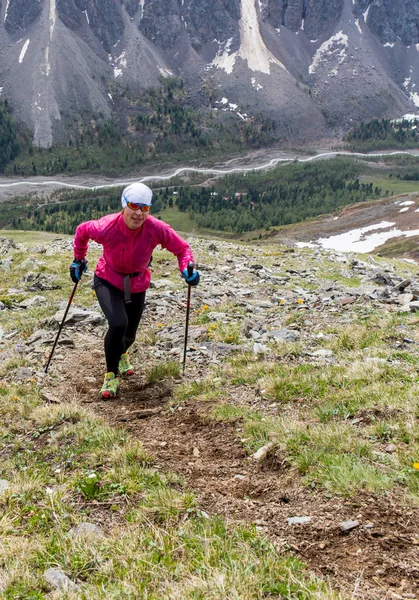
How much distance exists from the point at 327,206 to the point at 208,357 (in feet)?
585

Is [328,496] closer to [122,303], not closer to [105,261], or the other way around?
[122,303]

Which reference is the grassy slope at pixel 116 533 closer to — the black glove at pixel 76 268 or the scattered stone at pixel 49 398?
the scattered stone at pixel 49 398

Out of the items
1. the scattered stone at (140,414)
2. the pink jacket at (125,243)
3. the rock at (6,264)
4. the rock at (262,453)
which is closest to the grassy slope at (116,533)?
the scattered stone at (140,414)

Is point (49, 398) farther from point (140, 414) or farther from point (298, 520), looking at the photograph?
point (298, 520)

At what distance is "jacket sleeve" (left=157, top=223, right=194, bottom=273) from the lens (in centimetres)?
875

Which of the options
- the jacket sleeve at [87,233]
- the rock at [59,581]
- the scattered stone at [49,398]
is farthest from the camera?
the jacket sleeve at [87,233]

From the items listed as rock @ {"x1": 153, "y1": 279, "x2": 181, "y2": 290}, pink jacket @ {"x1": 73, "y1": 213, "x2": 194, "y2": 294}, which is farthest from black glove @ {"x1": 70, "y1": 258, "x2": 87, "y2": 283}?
rock @ {"x1": 153, "y1": 279, "x2": 181, "y2": 290}

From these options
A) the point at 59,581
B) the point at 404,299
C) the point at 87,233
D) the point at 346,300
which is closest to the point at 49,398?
the point at 87,233

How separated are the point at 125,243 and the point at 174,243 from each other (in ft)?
3.51

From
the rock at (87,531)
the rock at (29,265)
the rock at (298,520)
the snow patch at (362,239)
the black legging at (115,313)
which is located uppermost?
the black legging at (115,313)

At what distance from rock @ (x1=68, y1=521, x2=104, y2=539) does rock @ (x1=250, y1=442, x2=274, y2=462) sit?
226cm

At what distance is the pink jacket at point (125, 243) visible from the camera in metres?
8.42

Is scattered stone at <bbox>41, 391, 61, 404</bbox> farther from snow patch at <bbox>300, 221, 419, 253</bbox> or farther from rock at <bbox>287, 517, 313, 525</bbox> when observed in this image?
snow patch at <bbox>300, 221, 419, 253</bbox>

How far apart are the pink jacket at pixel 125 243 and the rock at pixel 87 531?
5.14m
